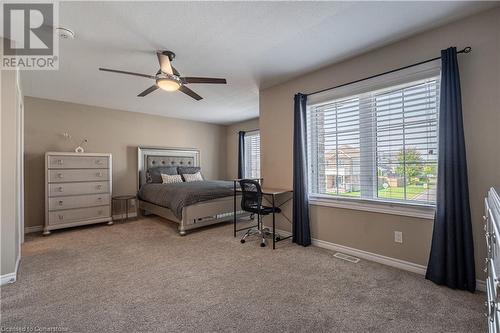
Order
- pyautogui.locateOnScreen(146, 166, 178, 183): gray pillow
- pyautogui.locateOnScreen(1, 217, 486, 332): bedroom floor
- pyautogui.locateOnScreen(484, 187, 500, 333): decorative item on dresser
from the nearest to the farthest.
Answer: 1. pyautogui.locateOnScreen(484, 187, 500, 333): decorative item on dresser
2. pyautogui.locateOnScreen(1, 217, 486, 332): bedroom floor
3. pyautogui.locateOnScreen(146, 166, 178, 183): gray pillow

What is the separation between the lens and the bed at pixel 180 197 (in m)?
3.78

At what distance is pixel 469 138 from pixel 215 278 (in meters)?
2.63

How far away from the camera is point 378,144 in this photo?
2.63 metres

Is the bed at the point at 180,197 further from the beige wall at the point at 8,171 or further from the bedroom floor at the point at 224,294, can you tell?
the beige wall at the point at 8,171

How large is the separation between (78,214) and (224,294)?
135 inches

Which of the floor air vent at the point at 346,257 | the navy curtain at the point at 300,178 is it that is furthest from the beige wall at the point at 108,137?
the floor air vent at the point at 346,257

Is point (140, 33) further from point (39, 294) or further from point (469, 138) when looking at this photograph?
point (469, 138)

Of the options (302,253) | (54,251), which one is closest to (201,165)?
(54,251)

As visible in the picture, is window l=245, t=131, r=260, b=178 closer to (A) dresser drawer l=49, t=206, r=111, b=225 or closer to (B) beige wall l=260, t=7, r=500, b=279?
(B) beige wall l=260, t=7, r=500, b=279

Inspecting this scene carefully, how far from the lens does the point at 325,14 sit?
199 cm

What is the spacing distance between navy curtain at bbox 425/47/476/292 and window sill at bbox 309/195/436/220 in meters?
0.18

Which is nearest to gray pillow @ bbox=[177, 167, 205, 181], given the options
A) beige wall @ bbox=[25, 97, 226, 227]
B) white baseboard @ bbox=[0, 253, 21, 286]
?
beige wall @ bbox=[25, 97, 226, 227]

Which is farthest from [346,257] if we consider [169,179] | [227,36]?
→ [169,179]

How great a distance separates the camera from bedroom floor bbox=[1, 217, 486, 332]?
1.62m
